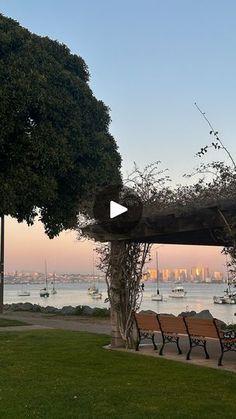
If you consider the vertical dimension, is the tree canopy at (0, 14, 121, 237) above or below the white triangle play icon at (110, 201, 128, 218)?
above

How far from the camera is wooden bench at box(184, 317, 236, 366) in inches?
400

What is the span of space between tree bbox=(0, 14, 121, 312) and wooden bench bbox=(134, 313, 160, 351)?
15.8 feet

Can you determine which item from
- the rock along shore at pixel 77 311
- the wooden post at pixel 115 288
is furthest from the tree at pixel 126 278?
the rock along shore at pixel 77 311

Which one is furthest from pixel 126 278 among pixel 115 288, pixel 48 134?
pixel 48 134

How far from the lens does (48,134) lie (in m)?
19.9

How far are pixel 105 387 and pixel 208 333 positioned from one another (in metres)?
3.23

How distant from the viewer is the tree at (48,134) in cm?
1928

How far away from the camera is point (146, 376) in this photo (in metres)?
8.80

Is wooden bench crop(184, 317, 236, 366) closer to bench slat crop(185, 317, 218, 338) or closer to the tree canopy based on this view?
bench slat crop(185, 317, 218, 338)

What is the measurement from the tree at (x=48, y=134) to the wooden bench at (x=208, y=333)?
6263 millimetres

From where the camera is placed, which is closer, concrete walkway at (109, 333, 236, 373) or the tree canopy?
concrete walkway at (109, 333, 236, 373)

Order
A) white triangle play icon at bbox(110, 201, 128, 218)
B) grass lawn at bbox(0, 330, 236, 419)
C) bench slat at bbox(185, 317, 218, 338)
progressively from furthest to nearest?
white triangle play icon at bbox(110, 201, 128, 218) < bench slat at bbox(185, 317, 218, 338) < grass lawn at bbox(0, 330, 236, 419)

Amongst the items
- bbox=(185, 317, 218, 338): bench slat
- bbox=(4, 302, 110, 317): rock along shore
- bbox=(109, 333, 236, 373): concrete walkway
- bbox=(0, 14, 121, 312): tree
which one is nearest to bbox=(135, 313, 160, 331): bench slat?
bbox=(109, 333, 236, 373): concrete walkway

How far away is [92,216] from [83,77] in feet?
40.0
